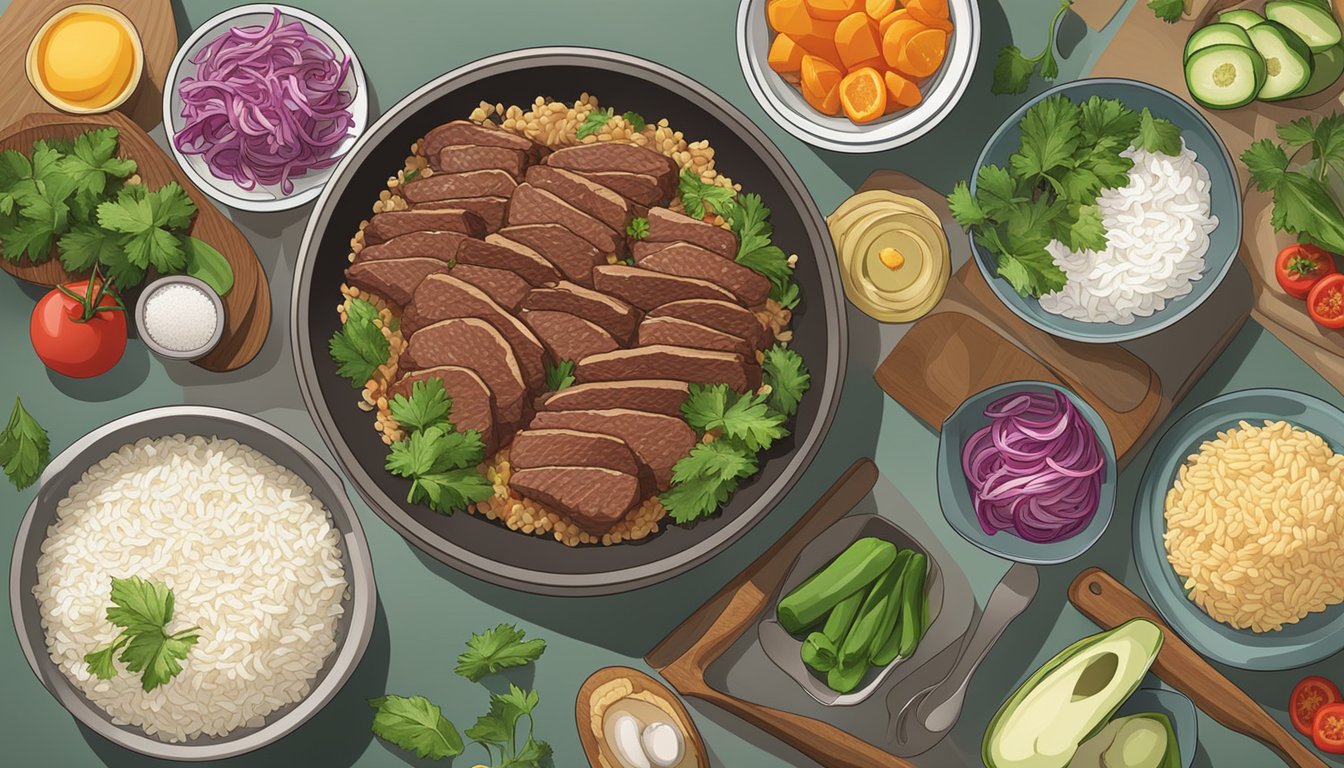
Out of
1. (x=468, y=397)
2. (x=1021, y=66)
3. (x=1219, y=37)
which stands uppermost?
(x=1219, y=37)

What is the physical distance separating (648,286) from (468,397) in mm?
669

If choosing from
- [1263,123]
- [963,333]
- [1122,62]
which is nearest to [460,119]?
[963,333]

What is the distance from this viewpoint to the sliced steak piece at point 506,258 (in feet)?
10.5

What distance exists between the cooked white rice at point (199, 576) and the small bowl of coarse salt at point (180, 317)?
31 centimetres

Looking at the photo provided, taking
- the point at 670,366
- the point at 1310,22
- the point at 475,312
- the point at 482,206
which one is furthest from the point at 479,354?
the point at 1310,22

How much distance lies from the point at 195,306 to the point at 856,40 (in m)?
2.31

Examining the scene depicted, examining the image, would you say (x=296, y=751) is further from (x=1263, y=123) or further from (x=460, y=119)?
(x=1263, y=123)

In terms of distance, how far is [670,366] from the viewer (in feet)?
10.3

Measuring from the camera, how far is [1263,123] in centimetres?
333

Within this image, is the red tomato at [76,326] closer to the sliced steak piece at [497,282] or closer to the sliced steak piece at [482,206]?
the sliced steak piece at [482,206]

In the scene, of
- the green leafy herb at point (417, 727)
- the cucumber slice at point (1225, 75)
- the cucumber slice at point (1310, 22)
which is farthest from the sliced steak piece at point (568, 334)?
the cucumber slice at point (1310, 22)

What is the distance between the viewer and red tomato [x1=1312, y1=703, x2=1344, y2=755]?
3.29 metres

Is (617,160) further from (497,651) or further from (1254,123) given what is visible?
(1254,123)

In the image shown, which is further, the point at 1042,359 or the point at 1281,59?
the point at 1042,359
